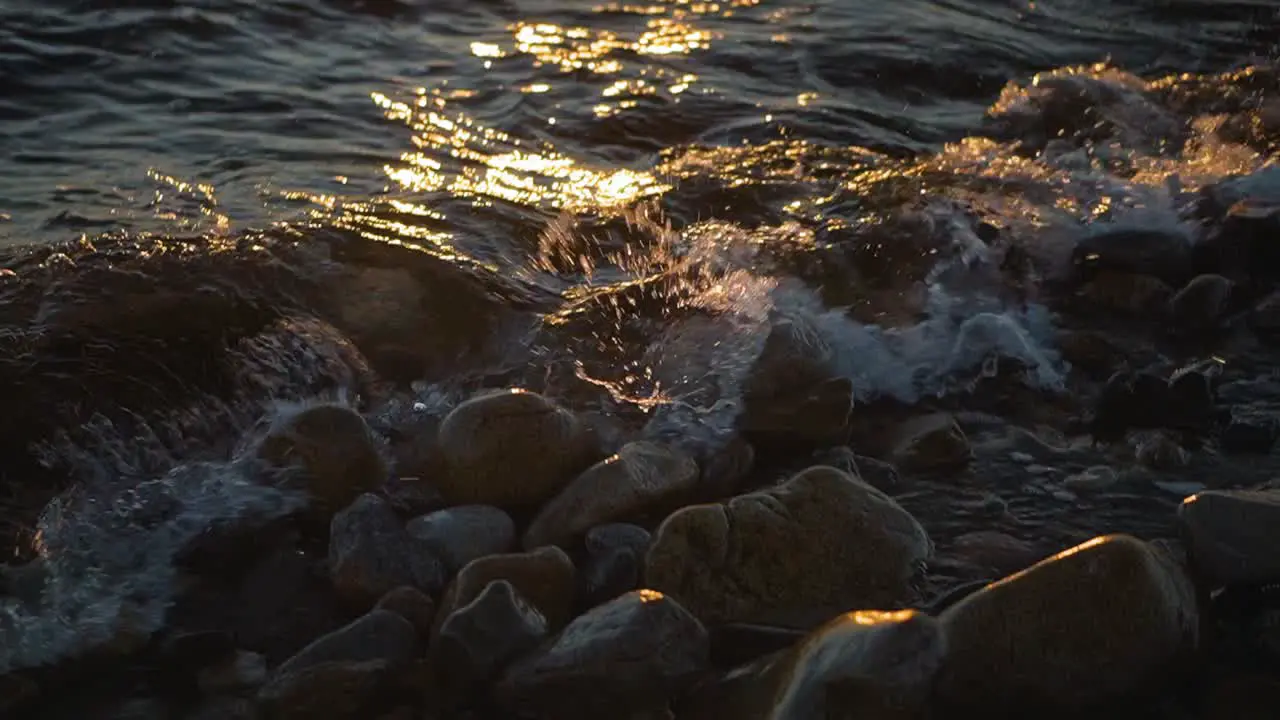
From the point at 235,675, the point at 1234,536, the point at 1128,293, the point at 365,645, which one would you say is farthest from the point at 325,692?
the point at 1128,293

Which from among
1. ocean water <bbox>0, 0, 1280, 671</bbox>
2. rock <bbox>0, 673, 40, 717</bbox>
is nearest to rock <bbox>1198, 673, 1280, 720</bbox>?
ocean water <bbox>0, 0, 1280, 671</bbox>

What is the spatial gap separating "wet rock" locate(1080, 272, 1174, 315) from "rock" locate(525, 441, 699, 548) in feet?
7.03

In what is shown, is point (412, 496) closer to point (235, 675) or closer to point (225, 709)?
point (235, 675)

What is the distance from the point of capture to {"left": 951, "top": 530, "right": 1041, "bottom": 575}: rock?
11.9ft

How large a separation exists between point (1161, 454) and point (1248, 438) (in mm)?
294

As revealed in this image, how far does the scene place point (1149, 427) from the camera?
14.3 feet

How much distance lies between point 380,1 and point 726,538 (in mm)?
6464

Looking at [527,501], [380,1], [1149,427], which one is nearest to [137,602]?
[527,501]

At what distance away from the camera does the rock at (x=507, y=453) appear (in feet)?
12.8

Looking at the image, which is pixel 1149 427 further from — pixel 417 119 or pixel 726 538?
pixel 417 119

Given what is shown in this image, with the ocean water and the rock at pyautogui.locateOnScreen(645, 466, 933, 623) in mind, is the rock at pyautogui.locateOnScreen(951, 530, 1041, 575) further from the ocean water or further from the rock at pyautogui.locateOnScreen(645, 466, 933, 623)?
the ocean water

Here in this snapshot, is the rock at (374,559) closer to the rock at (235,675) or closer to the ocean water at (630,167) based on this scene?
the rock at (235,675)

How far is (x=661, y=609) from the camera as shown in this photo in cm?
311

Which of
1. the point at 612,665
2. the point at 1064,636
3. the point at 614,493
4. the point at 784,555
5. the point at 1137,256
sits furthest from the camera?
the point at 1137,256
